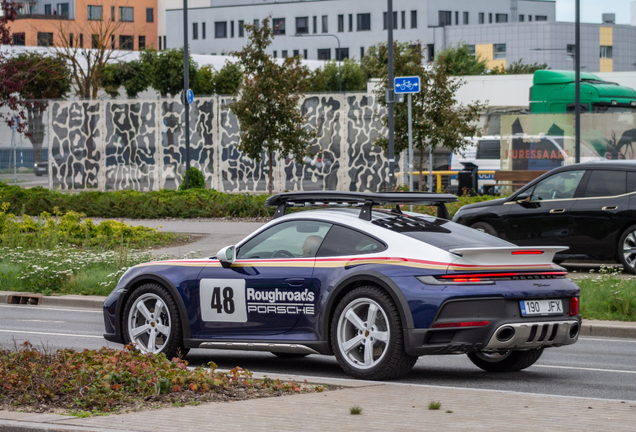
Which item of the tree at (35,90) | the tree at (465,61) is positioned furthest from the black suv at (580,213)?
the tree at (465,61)

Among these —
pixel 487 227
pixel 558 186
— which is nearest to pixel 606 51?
pixel 487 227

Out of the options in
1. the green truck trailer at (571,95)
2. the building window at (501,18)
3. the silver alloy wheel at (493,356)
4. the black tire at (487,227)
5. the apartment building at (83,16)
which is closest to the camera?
the silver alloy wheel at (493,356)

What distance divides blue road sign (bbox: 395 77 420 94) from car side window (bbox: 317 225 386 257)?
12.9m

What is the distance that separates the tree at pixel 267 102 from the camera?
95.1 ft

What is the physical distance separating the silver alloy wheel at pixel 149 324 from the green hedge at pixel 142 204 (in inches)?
664

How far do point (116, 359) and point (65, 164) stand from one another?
33223mm

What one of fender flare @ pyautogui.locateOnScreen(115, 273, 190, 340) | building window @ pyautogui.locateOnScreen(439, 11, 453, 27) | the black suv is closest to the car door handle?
fender flare @ pyautogui.locateOnScreen(115, 273, 190, 340)

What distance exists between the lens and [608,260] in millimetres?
15156

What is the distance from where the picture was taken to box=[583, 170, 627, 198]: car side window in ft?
48.7

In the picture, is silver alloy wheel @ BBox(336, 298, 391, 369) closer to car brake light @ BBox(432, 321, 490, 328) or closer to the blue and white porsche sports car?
the blue and white porsche sports car

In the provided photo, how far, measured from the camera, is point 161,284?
27.6ft

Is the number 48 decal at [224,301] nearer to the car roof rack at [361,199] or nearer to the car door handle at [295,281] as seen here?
the car door handle at [295,281]

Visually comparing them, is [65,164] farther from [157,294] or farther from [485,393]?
[485,393]

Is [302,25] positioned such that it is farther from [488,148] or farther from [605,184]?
[605,184]
